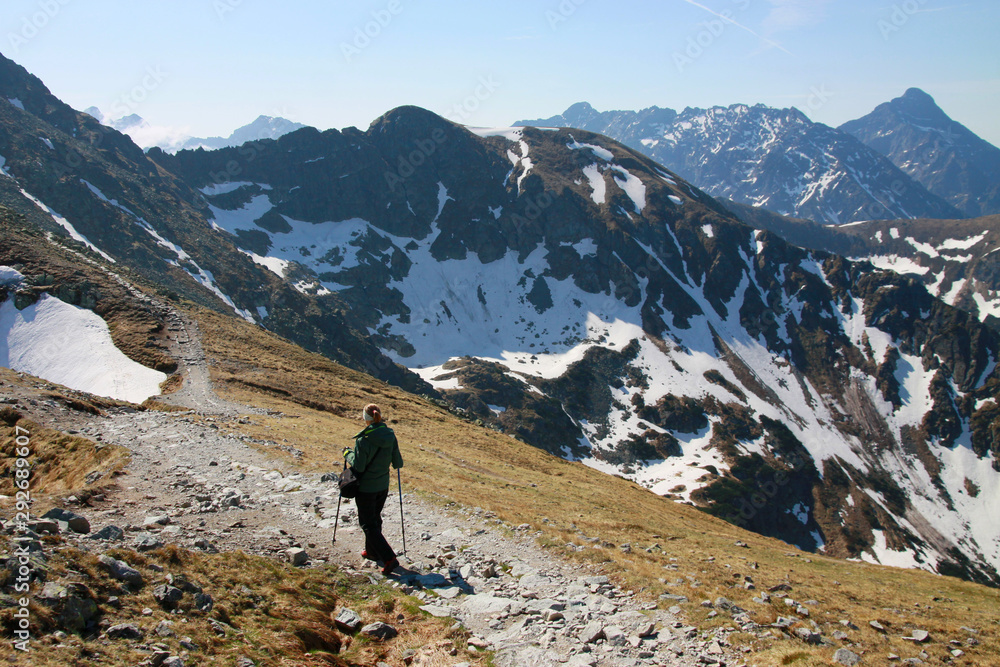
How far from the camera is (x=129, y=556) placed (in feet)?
27.0

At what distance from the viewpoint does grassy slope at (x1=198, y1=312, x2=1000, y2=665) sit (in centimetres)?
1091

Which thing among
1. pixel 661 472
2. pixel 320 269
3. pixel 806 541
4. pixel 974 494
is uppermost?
pixel 320 269

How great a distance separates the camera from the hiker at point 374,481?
1116 cm

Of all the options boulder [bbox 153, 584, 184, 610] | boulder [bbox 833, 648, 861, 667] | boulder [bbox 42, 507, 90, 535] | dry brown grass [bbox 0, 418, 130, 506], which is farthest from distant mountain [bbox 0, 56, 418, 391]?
boulder [bbox 833, 648, 861, 667]

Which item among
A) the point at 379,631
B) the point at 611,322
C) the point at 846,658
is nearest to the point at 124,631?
the point at 379,631

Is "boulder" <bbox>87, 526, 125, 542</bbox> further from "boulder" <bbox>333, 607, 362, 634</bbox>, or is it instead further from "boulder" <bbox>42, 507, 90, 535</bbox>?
"boulder" <bbox>333, 607, 362, 634</bbox>

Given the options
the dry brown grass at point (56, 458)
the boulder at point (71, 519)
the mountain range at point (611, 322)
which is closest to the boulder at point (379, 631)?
the boulder at point (71, 519)

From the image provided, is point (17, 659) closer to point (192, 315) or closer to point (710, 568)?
point (710, 568)

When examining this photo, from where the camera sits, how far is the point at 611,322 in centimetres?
16375

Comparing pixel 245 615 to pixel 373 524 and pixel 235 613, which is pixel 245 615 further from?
pixel 373 524

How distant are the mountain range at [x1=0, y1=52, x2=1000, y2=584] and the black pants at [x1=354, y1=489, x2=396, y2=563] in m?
88.3

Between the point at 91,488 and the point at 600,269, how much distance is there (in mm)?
174596

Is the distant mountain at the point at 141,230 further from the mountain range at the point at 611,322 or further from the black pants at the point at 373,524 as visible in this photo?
the black pants at the point at 373,524

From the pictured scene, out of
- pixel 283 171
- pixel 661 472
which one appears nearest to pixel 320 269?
pixel 283 171
